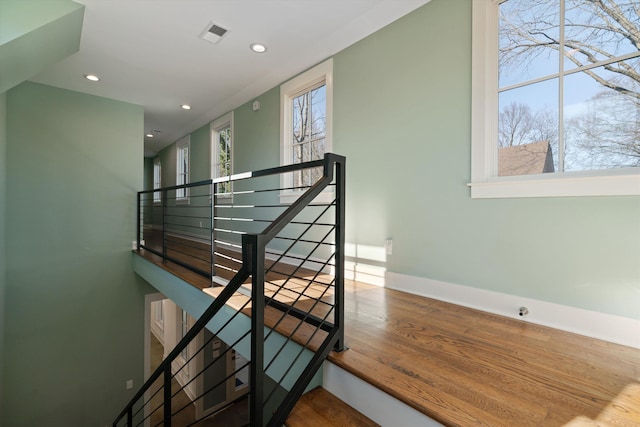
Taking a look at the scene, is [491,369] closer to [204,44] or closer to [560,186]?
[560,186]

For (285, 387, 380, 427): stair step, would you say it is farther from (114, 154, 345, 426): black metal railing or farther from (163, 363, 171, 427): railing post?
(163, 363, 171, 427): railing post

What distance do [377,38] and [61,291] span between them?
501 cm

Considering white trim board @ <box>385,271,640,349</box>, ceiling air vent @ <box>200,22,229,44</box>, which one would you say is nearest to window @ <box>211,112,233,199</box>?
ceiling air vent @ <box>200,22,229,44</box>

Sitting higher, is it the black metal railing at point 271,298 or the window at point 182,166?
the window at point 182,166

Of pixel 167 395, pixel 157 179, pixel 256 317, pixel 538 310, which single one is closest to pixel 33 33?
pixel 167 395

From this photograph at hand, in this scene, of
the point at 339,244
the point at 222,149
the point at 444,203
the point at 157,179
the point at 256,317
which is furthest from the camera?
the point at 157,179

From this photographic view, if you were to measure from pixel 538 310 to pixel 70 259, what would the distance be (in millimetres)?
5313

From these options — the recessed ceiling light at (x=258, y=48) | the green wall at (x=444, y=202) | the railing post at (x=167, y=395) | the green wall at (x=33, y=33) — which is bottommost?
the railing post at (x=167, y=395)

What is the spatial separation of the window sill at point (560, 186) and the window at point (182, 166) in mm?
5864

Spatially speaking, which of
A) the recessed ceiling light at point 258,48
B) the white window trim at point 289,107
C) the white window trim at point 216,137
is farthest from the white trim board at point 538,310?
the white window trim at point 216,137

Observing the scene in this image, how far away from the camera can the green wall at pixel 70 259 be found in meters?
3.82

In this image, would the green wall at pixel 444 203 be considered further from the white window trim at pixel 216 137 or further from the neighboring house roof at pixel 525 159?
the white window trim at pixel 216 137

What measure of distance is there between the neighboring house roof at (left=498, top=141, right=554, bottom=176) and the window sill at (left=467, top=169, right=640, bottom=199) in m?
0.06

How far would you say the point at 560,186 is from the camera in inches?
68.4
